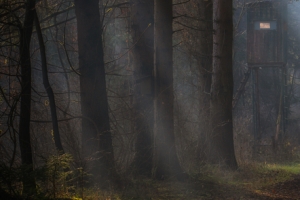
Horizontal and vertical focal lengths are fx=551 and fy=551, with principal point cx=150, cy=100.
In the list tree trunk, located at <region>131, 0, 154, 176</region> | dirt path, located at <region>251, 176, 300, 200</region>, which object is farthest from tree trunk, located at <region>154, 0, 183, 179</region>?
dirt path, located at <region>251, 176, 300, 200</region>

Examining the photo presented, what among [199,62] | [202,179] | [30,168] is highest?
[199,62]

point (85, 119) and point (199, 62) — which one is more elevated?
point (199, 62)

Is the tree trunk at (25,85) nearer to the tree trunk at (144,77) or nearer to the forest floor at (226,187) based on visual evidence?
the forest floor at (226,187)

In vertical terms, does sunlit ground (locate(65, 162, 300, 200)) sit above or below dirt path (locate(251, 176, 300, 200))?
above

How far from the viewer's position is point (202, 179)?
45.2 feet

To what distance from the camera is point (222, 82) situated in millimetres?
16359

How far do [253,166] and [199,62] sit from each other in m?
4.60

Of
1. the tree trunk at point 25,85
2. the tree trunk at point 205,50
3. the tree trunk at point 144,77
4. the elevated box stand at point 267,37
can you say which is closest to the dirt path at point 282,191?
the tree trunk at point 144,77

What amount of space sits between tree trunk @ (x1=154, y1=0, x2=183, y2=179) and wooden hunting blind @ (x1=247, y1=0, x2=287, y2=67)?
16.0 meters

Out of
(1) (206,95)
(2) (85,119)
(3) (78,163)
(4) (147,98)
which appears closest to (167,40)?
(4) (147,98)

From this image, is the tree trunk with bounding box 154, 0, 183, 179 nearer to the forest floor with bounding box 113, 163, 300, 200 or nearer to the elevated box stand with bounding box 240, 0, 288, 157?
the forest floor with bounding box 113, 163, 300, 200

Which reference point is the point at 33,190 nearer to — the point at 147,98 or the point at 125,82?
the point at 147,98

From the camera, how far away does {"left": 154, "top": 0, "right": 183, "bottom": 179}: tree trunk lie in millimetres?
13586

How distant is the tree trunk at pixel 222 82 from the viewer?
16.2 metres
